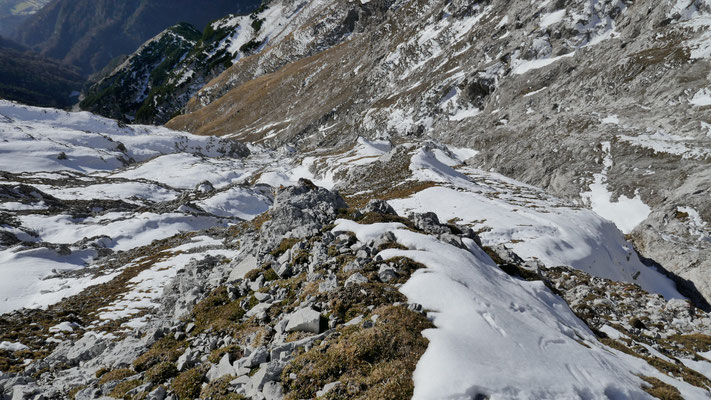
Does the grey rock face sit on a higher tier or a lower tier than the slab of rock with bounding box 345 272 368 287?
higher

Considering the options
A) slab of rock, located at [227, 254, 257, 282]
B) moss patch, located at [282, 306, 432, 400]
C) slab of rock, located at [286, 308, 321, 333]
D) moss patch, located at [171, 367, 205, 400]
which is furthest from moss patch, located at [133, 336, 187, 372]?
moss patch, located at [282, 306, 432, 400]

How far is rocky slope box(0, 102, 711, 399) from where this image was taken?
1004 centimetres

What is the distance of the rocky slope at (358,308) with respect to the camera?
1004 centimetres

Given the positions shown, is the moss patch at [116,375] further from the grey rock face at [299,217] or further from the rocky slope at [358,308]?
the grey rock face at [299,217]

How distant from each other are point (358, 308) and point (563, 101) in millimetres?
76212

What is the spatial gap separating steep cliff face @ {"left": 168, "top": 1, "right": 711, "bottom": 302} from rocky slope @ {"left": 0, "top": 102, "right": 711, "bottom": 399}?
16.5 metres

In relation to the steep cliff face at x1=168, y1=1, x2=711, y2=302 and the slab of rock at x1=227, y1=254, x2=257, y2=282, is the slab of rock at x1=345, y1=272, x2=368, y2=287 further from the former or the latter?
the steep cliff face at x1=168, y1=1, x2=711, y2=302

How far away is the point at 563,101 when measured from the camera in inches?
2813

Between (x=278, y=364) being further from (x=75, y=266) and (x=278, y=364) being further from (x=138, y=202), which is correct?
(x=138, y=202)

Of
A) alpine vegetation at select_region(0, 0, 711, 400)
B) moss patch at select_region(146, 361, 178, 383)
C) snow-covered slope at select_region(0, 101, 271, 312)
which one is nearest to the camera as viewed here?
alpine vegetation at select_region(0, 0, 711, 400)

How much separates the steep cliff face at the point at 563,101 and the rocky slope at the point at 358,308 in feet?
54.1

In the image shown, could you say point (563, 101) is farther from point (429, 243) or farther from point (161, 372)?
point (161, 372)

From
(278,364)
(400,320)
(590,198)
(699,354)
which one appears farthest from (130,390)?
(590,198)

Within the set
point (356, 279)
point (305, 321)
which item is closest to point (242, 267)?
point (356, 279)
